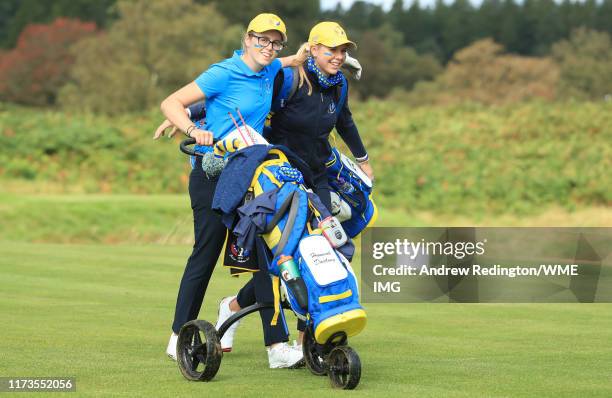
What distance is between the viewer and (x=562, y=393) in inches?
230

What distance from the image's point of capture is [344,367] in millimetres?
5914

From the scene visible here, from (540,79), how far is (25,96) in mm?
31211

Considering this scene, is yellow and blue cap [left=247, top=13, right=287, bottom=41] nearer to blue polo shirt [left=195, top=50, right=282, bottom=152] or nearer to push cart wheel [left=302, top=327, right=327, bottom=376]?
blue polo shirt [left=195, top=50, right=282, bottom=152]

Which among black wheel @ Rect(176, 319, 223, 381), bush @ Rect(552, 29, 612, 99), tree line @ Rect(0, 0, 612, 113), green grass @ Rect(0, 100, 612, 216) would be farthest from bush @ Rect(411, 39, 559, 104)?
black wheel @ Rect(176, 319, 223, 381)

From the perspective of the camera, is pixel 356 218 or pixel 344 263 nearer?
pixel 344 263

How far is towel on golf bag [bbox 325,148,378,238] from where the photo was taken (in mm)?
7305

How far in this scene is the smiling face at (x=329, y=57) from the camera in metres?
6.84

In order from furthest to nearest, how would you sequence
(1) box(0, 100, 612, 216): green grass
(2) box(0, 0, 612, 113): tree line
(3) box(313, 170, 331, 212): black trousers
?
1. (2) box(0, 0, 612, 113): tree line
2. (1) box(0, 100, 612, 216): green grass
3. (3) box(313, 170, 331, 212): black trousers

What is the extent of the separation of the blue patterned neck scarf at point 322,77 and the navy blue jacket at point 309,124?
4cm

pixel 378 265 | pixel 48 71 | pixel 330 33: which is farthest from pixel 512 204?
pixel 48 71

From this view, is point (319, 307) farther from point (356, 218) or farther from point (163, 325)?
point (163, 325)

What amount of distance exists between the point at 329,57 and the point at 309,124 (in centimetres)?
45

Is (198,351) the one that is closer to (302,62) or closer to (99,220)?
(302,62)

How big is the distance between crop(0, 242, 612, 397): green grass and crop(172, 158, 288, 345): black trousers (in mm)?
298
